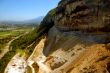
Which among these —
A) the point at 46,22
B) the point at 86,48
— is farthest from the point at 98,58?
the point at 46,22

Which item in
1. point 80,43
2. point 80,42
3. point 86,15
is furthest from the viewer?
point 86,15

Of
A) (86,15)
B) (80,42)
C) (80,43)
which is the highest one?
(86,15)

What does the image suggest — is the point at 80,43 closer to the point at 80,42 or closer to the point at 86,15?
the point at 80,42

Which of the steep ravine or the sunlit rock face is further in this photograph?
the sunlit rock face

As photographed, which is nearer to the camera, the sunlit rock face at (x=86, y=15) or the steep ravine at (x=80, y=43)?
the steep ravine at (x=80, y=43)

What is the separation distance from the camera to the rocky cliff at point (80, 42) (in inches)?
1576

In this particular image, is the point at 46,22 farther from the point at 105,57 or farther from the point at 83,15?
the point at 105,57

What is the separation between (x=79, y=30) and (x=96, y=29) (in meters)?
7.99

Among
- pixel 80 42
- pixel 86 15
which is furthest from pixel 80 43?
pixel 86 15

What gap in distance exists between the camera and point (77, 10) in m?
60.8

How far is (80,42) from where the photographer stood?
52.6 m

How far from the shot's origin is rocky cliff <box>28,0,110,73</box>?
40.0m

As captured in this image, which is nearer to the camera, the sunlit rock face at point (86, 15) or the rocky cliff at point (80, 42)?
the rocky cliff at point (80, 42)

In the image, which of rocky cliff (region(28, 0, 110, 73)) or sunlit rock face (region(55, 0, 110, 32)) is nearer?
rocky cliff (region(28, 0, 110, 73))
